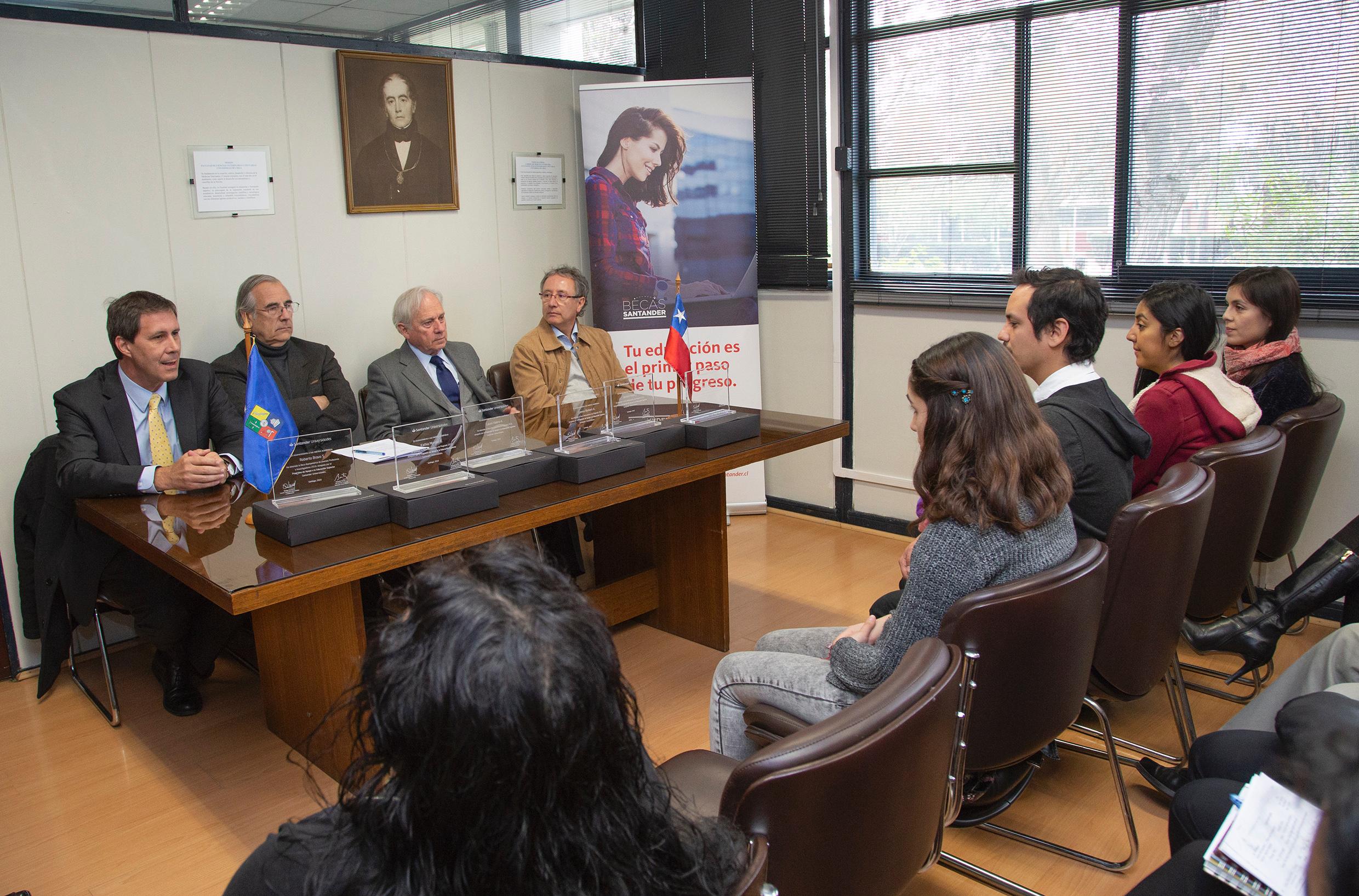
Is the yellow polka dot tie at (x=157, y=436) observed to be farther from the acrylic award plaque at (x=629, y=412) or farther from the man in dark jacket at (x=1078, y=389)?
the man in dark jacket at (x=1078, y=389)

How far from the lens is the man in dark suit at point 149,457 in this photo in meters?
2.94

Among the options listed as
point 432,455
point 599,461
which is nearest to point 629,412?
point 599,461

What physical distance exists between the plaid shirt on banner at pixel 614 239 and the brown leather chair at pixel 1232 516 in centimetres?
298

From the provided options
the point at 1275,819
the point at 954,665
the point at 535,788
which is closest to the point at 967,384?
the point at 954,665

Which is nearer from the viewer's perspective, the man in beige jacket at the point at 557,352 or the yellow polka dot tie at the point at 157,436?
the yellow polka dot tie at the point at 157,436

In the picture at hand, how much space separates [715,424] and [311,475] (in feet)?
4.28

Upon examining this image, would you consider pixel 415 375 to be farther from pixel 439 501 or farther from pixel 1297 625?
pixel 1297 625

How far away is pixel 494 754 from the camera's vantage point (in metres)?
0.86

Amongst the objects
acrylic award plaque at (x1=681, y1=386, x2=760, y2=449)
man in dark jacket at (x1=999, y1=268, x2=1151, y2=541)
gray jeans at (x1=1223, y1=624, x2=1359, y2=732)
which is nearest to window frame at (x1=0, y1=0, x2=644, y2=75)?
acrylic award plaque at (x1=681, y1=386, x2=760, y2=449)

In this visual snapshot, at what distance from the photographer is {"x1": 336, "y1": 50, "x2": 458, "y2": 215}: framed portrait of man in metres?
4.32

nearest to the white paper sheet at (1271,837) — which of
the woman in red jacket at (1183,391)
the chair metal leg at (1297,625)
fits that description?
the woman in red jacket at (1183,391)

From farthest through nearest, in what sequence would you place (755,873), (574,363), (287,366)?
(574,363), (287,366), (755,873)

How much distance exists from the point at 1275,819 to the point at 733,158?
4.27 meters

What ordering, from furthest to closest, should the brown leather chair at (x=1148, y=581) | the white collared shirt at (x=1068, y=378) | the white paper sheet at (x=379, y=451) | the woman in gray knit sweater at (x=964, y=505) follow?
1. the white paper sheet at (x=379, y=451)
2. the white collared shirt at (x=1068, y=378)
3. the brown leather chair at (x=1148, y=581)
4. the woman in gray knit sweater at (x=964, y=505)
